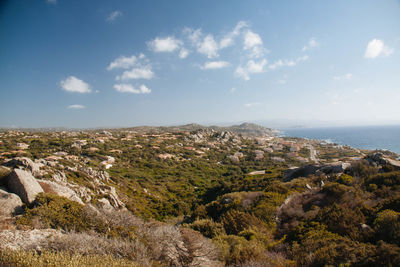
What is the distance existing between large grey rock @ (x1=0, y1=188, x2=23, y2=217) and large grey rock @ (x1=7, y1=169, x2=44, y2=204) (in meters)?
0.31

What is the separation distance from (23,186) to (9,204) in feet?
3.56

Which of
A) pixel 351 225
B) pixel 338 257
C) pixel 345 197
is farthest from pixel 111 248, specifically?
pixel 345 197

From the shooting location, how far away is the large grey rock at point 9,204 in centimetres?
754

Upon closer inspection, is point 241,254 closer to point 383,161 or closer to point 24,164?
point 24,164

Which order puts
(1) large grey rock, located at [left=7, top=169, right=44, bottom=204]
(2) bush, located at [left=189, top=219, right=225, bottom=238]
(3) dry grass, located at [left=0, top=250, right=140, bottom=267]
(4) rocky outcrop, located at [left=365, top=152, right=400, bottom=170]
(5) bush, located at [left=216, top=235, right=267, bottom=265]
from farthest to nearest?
1. (4) rocky outcrop, located at [left=365, top=152, right=400, bottom=170]
2. (2) bush, located at [left=189, top=219, right=225, bottom=238]
3. (1) large grey rock, located at [left=7, top=169, right=44, bottom=204]
4. (5) bush, located at [left=216, top=235, right=267, bottom=265]
5. (3) dry grass, located at [left=0, top=250, right=140, bottom=267]

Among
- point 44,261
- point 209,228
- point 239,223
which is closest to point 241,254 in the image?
point 209,228

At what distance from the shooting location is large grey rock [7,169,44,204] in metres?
8.52

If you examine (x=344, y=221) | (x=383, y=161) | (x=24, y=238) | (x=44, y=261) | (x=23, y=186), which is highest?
(x=23, y=186)

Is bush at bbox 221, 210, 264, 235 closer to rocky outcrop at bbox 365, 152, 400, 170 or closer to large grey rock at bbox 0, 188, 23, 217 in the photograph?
large grey rock at bbox 0, 188, 23, 217

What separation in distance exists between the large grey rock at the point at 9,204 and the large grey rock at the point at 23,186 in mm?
313

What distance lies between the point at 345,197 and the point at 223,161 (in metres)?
Answer: 63.3

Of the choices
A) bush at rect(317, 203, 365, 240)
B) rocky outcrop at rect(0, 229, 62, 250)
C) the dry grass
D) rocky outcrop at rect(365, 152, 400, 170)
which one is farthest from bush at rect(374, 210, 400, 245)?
rocky outcrop at rect(365, 152, 400, 170)

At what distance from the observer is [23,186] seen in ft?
28.6

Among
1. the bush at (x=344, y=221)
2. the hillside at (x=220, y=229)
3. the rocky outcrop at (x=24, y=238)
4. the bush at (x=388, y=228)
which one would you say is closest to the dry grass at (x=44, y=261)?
the hillside at (x=220, y=229)
